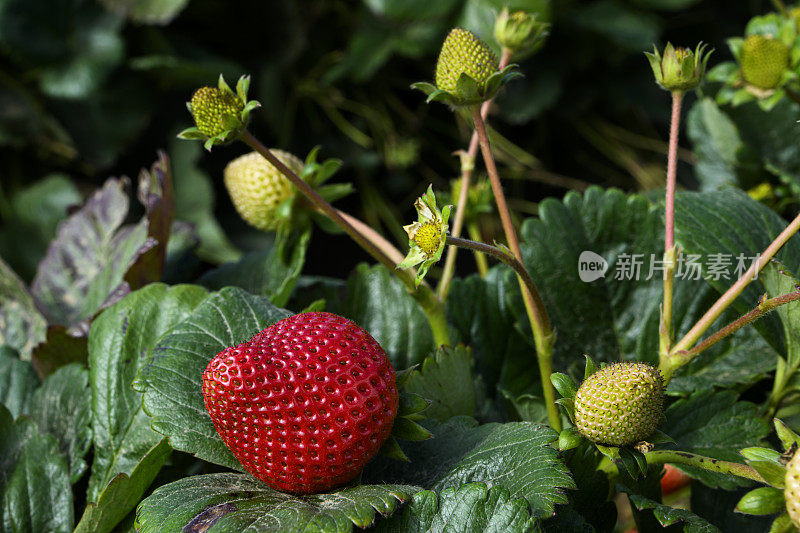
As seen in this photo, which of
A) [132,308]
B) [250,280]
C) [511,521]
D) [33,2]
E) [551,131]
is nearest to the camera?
[511,521]

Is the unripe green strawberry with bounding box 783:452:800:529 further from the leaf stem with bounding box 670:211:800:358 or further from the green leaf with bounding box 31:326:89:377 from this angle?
the green leaf with bounding box 31:326:89:377

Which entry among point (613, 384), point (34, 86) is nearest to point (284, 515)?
point (613, 384)

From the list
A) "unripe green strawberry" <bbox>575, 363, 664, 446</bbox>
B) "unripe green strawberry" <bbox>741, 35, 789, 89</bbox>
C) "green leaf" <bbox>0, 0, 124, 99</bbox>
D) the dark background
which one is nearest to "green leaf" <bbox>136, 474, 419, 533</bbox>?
"unripe green strawberry" <bbox>575, 363, 664, 446</bbox>

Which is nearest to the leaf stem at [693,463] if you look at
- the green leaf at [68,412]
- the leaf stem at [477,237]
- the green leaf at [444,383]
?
the green leaf at [444,383]

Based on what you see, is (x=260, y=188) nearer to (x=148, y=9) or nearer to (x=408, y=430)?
(x=408, y=430)

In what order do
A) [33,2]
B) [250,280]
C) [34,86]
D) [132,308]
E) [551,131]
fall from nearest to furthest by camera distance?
1. [132,308]
2. [250,280]
3. [33,2]
4. [34,86]
5. [551,131]

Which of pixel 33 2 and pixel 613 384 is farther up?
pixel 613 384

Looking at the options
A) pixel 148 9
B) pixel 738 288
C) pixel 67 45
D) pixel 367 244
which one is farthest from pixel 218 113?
pixel 67 45

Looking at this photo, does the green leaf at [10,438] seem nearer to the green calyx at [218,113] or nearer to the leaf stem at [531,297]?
the green calyx at [218,113]

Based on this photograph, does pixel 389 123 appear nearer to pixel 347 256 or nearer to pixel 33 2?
pixel 347 256
